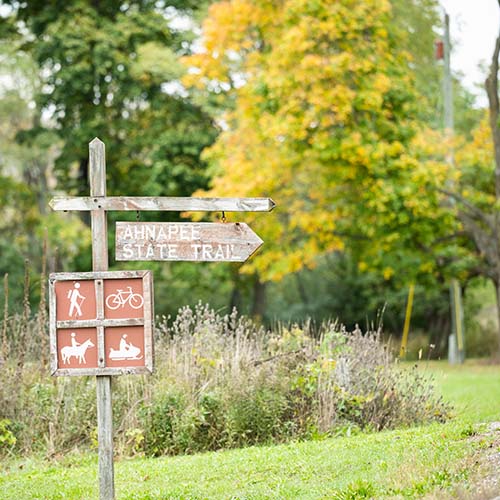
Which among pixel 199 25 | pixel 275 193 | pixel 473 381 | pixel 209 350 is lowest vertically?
pixel 473 381

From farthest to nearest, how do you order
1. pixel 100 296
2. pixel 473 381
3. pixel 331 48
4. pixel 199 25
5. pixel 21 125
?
pixel 21 125, pixel 199 25, pixel 331 48, pixel 473 381, pixel 100 296

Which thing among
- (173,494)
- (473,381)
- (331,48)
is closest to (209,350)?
(173,494)

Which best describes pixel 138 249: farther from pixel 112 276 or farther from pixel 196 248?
pixel 196 248

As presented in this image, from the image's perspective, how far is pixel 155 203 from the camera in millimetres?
6875

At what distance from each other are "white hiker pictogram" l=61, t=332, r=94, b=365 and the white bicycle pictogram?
0.31 metres

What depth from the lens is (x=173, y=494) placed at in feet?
23.9

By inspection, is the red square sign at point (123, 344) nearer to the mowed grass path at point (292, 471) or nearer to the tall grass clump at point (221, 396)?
the mowed grass path at point (292, 471)

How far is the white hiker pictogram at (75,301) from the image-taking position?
6793mm

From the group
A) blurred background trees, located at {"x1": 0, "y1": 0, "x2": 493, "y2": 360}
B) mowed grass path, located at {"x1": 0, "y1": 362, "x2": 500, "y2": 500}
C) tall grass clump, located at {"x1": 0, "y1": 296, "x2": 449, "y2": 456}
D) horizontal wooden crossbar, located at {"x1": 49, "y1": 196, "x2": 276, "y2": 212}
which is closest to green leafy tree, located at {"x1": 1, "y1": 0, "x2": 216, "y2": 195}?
blurred background trees, located at {"x1": 0, "y1": 0, "x2": 493, "y2": 360}

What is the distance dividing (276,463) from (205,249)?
2394 mm

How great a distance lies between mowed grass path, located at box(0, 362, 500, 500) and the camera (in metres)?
6.71

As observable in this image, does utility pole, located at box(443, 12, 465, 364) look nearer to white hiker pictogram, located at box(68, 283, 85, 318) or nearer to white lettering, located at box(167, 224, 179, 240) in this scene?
white lettering, located at box(167, 224, 179, 240)

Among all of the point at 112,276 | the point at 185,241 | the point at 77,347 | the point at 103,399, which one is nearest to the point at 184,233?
the point at 185,241

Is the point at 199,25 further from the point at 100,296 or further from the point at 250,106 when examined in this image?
the point at 100,296
